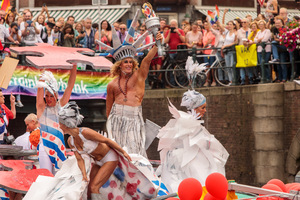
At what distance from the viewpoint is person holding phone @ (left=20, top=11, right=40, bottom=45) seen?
16688mm

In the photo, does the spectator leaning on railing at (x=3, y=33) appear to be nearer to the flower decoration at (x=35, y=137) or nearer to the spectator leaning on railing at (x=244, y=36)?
the spectator leaning on railing at (x=244, y=36)

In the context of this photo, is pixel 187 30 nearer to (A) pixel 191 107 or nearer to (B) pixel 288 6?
(A) pixel 191 107

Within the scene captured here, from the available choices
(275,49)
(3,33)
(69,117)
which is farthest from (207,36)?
(69,117)

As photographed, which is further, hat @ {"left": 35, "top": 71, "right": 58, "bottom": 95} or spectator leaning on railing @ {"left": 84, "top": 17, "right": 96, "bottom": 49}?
spectator leaning on railing @ {"left": 84, "top": 17, "right": 96, "bottom": 49}

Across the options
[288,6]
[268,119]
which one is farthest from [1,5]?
[288,6]

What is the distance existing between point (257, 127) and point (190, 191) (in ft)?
36.3

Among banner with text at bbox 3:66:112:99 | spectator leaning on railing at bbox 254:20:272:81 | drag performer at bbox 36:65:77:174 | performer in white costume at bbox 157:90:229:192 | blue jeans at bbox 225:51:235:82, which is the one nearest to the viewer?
performer in white costume at bbox 157:90:229:192

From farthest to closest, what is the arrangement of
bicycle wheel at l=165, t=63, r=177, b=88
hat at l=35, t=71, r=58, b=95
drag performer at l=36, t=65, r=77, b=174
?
bicycle wheel at l=165, t=63, r=177, b=88, hat at l=35, t=71, r=58, b=95, drag performer at l=36, t=65, r=77, b=174

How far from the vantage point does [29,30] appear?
16.7 meters

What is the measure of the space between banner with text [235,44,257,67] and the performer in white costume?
23.8ft

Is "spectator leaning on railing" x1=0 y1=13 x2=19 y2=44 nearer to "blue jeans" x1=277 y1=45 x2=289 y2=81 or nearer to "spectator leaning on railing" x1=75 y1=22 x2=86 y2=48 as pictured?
"spectator leaning on railing" x1=75 y1=22 x2=86 y2=48

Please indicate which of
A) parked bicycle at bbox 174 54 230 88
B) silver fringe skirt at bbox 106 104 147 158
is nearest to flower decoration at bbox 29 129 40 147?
silver fringe skirt at bbox 106 104 147 158

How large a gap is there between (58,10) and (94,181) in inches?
916

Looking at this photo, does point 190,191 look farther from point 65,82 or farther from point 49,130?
point 65,82
